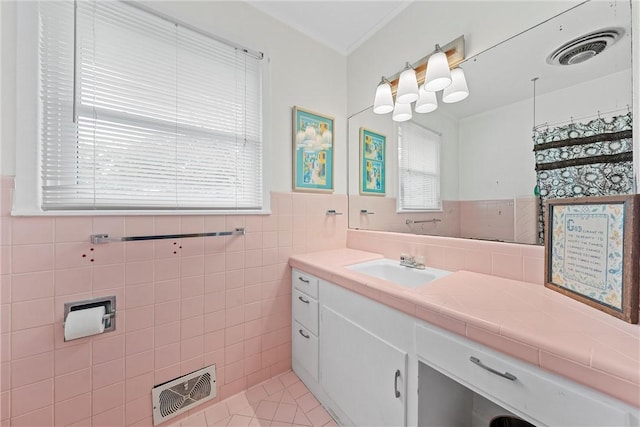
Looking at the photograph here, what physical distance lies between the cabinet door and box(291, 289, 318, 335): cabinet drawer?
A: 0.08 meters

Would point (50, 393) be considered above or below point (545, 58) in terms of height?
below

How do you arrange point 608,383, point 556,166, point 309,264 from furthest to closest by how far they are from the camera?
point 309,264 < point 556,166 < point 608,383

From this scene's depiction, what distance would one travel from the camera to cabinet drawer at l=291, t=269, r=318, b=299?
1.49 m

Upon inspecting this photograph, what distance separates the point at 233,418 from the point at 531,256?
180 centimetres

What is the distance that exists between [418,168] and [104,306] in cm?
193

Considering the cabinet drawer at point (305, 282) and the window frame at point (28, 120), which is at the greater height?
the window frame at point (28, 120)

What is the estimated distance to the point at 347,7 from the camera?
1.66 metres

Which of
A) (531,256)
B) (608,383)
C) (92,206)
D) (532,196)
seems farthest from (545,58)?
(92,206)

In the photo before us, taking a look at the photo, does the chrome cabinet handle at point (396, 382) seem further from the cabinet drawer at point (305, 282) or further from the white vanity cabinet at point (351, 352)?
the cabinet drawer at point (305, 282)

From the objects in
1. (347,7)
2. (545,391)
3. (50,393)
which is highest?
(347,7)

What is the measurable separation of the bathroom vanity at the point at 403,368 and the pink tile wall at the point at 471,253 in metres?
0.11

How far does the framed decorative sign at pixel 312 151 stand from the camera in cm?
178

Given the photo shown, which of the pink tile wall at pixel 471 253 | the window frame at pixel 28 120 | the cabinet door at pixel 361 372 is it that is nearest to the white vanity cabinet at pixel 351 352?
the cabinet door at pixel 361 372

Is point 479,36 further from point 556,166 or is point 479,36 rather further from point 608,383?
point 608,383
